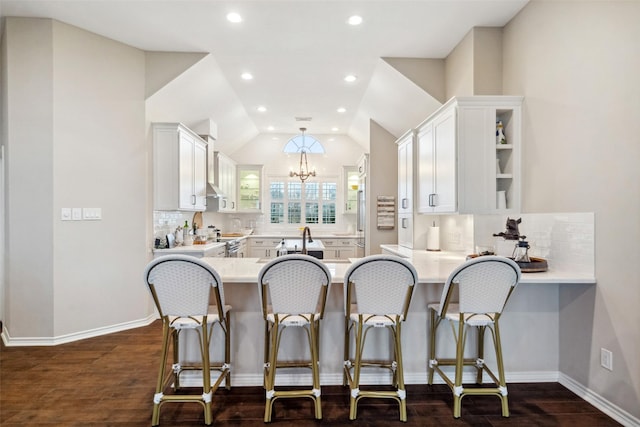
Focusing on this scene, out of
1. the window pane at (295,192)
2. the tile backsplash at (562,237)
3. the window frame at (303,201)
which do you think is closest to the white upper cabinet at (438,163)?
the tile backsplash at (562,237)

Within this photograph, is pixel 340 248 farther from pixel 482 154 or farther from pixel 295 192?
pixel 482 154

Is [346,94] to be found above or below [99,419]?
above

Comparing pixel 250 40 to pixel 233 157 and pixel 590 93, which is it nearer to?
pixel 590 93

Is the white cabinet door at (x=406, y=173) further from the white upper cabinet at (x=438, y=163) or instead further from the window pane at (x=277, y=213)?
the window pane at (x=277, y=213)

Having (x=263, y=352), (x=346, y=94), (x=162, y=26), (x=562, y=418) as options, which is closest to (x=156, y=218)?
(x=162, y=26)

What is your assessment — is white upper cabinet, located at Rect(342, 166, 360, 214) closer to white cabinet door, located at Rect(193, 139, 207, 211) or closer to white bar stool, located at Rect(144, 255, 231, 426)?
white cabinet door, located at Rect(193, 139, 207, 211)

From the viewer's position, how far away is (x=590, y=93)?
7.59 feet

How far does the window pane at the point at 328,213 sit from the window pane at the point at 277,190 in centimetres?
99

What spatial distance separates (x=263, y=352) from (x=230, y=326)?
310mm

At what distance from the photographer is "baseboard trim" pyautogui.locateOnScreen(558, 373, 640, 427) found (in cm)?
208

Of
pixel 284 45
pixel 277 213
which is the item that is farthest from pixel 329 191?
pixel 284 45

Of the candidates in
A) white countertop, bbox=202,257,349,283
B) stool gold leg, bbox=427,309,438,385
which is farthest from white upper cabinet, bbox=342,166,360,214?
stool gold leg, bbox=427,309,438,385

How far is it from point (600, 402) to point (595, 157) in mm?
1578

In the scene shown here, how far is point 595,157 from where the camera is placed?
89.4 inches
